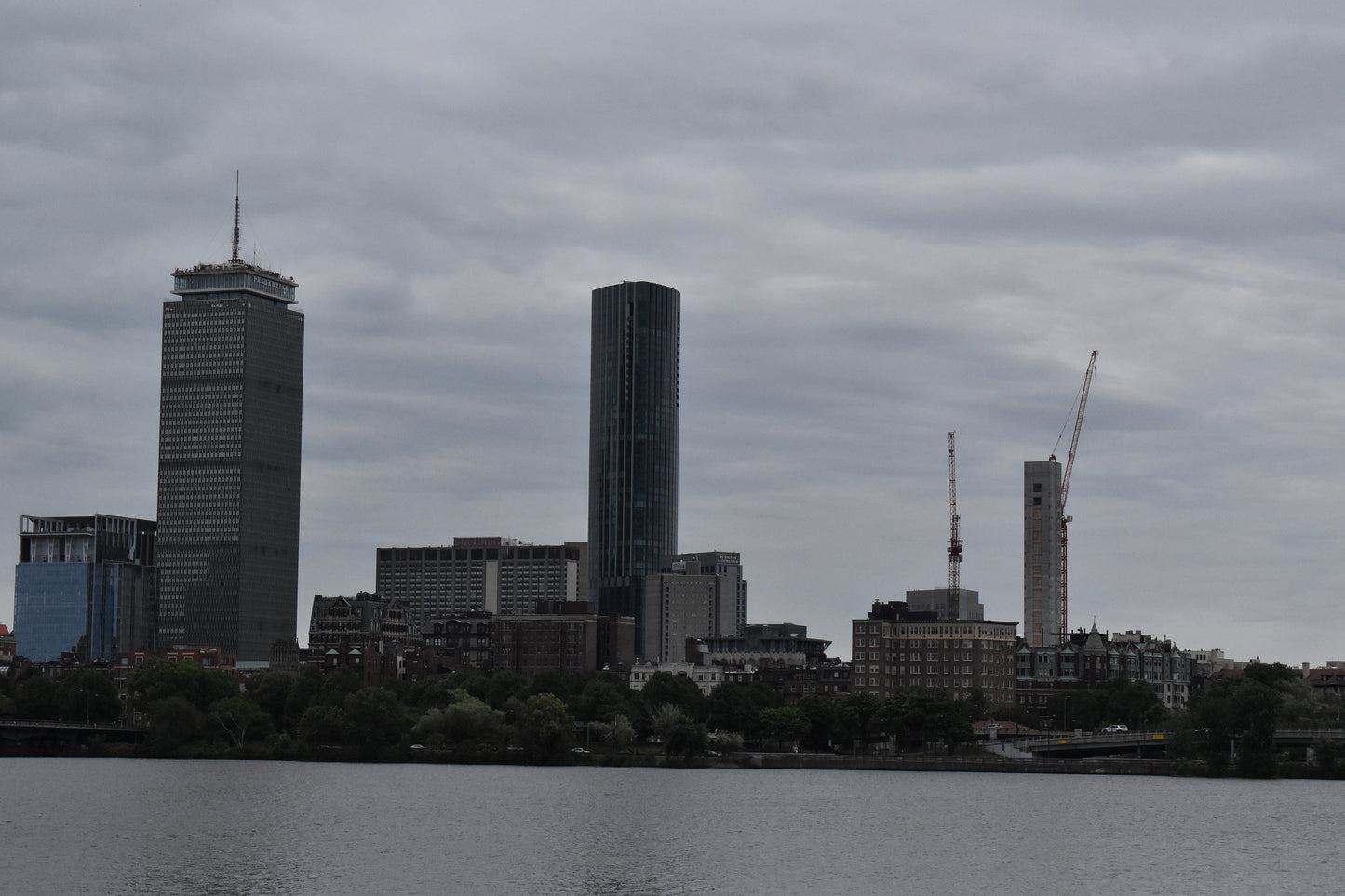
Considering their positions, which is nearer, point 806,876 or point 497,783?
point 806,876

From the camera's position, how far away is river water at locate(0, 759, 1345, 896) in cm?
10419

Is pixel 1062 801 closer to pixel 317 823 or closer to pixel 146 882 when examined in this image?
pixel 317 823

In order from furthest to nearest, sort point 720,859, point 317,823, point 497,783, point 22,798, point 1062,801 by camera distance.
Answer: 1. point 497,783
2. point 1062,801
3. point 22,798
4. point 317,823
5. point 720,859

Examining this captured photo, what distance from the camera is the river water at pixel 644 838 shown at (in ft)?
342

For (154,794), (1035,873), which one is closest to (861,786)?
(154,794)

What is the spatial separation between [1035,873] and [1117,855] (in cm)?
1276

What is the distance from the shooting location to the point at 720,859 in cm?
11575

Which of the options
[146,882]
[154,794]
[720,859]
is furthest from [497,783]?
[146,882]

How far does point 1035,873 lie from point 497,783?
267ft

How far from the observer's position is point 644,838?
421 feet

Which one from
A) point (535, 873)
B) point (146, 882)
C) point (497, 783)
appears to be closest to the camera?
point (146, 882)

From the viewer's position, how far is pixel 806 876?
107875 millimetres

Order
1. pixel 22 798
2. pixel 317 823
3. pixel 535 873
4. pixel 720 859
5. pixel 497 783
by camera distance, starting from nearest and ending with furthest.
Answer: pixel 535 873
pixel 720 859
pixel 317 823
pixel 22 798
pixel 497 783

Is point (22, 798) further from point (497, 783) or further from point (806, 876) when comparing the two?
point (806, 876)
